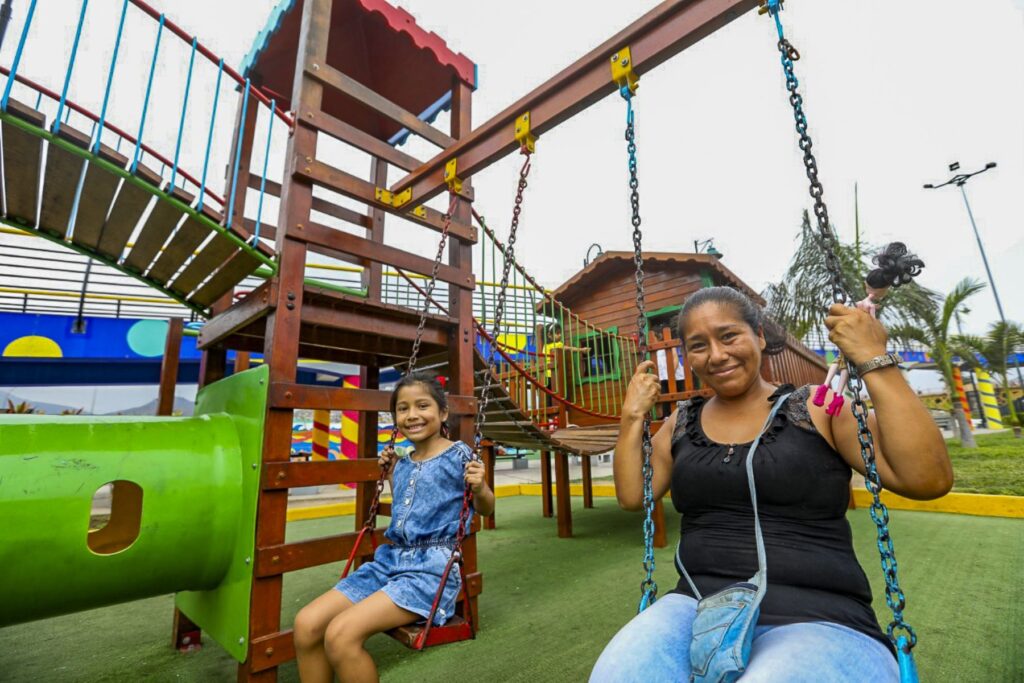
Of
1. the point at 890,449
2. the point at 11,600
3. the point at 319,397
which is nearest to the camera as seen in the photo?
the point at 890,449

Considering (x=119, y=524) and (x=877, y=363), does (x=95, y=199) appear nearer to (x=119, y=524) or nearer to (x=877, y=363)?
(x=119, y=524)

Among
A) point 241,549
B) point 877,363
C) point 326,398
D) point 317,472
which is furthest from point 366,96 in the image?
point 877,363

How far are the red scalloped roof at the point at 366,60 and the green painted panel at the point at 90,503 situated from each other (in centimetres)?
308

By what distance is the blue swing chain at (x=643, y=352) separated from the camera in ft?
5.05

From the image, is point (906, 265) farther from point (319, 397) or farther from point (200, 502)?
point (200, 502)

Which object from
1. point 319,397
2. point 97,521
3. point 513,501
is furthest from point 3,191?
point 513,501

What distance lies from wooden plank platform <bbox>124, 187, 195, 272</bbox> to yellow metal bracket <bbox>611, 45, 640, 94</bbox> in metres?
2.34

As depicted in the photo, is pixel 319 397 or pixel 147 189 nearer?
pixel 147 189

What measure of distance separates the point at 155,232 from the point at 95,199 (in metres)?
0.30

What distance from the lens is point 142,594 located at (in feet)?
7.51

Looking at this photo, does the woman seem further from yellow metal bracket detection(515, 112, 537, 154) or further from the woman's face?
yellow metal bracket detection(515, 112, 537, 154)

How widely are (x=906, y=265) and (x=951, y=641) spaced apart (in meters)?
2.46

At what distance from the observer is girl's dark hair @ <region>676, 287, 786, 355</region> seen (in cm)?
161

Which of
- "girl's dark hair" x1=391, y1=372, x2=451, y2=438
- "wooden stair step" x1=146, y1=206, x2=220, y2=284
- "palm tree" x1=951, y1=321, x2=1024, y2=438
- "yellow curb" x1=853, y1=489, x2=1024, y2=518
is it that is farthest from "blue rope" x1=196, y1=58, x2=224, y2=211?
"palm tree" x1=951, y1=321, x2=1024, y2=438
